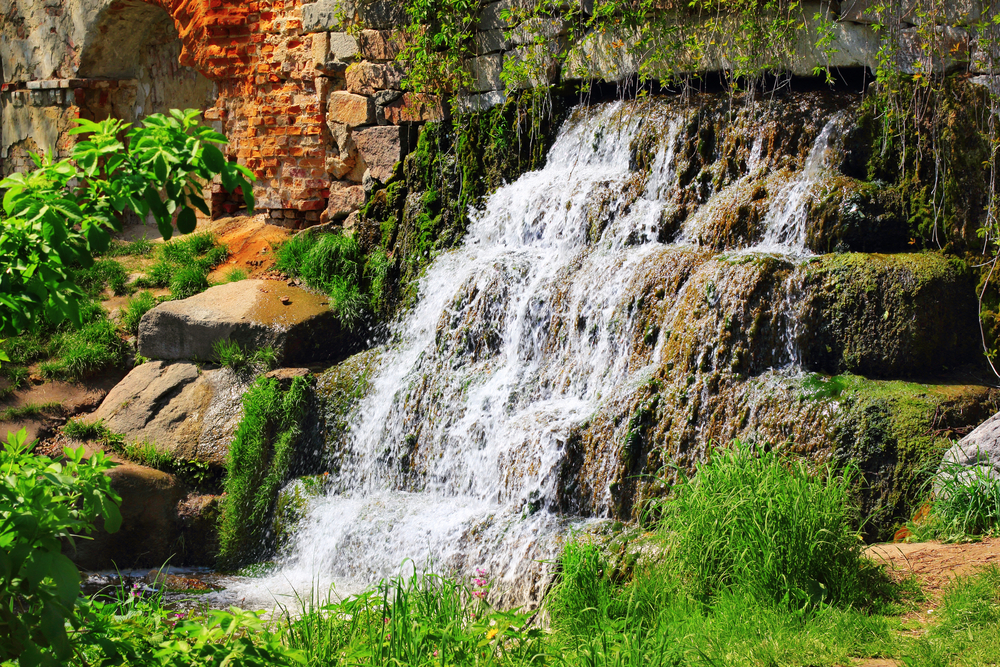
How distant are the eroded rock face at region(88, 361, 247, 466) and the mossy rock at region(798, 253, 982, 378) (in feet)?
13.6

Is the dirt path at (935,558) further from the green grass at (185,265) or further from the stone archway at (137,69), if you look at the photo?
the stone archway at (137,69)

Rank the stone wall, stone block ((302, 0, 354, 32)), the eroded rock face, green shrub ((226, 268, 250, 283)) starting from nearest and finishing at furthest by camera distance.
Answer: the stone wall, the eroded rock face, stone block ((302, 0, 354, 32)), green shrub ((226, 268, 250, 283))

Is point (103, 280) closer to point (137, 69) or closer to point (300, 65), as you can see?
point (300, 65)

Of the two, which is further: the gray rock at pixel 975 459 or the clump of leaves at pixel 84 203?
the gray rock at pixel 975 459

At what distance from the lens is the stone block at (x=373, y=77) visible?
7.46m

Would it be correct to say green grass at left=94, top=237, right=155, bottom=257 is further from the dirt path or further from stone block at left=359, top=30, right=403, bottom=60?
the dirt path

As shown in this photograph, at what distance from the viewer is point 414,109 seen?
7.38 meters

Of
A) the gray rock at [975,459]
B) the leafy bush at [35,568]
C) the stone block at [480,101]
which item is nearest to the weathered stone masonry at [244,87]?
the stone block at [480,101]

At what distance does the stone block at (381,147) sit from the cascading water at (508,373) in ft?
4.21

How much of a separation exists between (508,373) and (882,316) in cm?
231

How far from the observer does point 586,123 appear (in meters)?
6.63

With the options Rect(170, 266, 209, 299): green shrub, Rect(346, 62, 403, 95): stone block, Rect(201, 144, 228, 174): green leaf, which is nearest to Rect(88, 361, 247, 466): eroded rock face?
Rect(170, 266, 209, 299): green shrub

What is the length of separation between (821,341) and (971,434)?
2.81 ft

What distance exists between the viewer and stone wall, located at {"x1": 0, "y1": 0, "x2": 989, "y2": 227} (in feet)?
18.3
